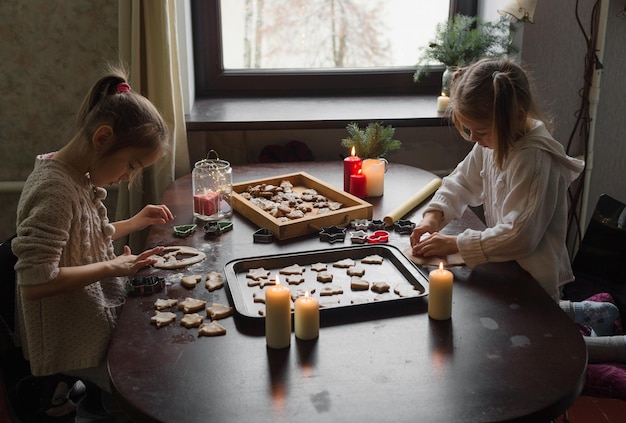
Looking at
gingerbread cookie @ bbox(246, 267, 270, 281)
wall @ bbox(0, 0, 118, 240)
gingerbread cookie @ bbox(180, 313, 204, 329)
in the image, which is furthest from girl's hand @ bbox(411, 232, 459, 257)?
wall @ bbox(0, 0, 118, 240)

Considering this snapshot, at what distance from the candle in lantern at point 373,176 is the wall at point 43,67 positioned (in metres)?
1.15

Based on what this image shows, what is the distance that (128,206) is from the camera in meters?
2.66

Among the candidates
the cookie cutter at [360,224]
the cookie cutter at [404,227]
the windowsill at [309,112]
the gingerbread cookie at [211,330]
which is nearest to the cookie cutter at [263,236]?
the cookie cutter at [360,224]

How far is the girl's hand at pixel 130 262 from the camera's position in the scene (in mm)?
1596

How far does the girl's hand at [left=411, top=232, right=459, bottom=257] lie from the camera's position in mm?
1732

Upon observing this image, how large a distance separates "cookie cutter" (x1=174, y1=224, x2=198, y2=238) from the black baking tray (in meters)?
0.26

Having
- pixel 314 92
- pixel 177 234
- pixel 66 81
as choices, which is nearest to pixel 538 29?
pixel 314 92

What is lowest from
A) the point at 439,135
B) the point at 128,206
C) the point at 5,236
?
the point at 5,236

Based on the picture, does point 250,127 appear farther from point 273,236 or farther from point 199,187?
point 273,236

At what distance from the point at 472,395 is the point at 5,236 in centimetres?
235

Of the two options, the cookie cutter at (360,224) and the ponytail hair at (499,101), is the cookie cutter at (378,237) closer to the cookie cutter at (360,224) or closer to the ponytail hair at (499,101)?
the cookie cutter at (360,224)

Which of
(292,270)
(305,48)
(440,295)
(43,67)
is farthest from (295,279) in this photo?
(305,48)

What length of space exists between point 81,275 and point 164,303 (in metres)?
0.21

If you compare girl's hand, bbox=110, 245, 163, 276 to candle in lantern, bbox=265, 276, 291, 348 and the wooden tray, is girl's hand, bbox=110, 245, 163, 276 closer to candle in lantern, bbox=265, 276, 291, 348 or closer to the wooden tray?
the wooden tray
